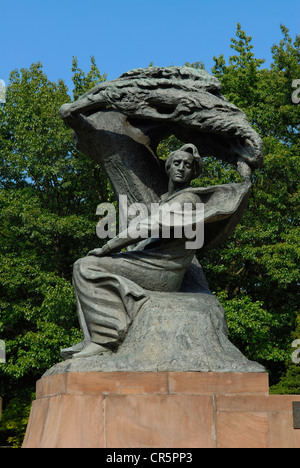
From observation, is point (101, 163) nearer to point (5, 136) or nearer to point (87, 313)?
point (87, 313)

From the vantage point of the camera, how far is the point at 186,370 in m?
5.51

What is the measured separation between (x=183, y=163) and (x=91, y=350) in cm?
201

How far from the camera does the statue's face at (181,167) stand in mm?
6473

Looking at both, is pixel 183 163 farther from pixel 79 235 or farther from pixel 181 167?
pixel 79 235

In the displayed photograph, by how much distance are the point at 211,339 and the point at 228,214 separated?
1191mm

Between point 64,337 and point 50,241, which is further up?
point 50,241

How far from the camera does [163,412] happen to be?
5305 mm

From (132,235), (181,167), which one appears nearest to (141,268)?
(132,235)

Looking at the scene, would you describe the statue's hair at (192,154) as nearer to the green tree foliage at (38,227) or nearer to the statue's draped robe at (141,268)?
the statue's draped robe at (141,268)

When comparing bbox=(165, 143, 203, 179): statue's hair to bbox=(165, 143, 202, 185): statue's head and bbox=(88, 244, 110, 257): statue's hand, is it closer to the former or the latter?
bbox=(165, 143, 202, 185): statue's head

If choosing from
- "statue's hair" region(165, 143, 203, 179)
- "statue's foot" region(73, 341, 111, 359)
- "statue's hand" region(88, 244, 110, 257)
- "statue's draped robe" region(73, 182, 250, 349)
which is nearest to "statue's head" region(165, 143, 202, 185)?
"statue's hair" region(165, 143, 203, 179)

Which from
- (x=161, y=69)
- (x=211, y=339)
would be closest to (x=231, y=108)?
(x=161, y=69)

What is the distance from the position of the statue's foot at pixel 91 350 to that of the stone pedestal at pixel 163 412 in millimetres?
311

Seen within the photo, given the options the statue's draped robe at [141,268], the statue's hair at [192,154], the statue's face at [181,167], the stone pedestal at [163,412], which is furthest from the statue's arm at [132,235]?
the stone pedestal at [163,412]
